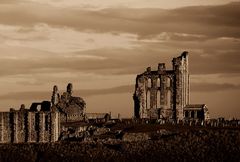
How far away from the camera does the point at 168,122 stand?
66.6 m

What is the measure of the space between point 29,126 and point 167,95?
1910 cm

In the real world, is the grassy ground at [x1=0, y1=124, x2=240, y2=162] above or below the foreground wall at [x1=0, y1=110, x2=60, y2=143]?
below

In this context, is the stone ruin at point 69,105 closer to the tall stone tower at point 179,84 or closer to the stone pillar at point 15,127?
the stone pillar at point 15,127

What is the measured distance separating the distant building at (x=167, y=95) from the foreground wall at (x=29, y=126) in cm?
1532

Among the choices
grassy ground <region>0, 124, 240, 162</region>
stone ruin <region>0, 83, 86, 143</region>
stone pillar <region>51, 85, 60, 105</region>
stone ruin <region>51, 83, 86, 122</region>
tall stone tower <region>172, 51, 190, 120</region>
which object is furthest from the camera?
tall stone tower <region>172, 51, 190, 120</region>

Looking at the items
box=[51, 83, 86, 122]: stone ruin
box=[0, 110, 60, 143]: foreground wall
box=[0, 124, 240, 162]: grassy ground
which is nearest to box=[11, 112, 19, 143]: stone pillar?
box=[0, 110, 60, 143]: foreground wall

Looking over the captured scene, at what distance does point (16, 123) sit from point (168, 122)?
14.7m

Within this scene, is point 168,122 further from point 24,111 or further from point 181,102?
point 24,111

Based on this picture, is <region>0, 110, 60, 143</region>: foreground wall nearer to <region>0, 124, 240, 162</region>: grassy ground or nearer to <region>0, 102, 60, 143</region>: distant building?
<region>0, 102, 60, 143</region>: distant building

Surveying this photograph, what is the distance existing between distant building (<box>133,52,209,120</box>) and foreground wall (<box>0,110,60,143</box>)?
15.3 meters

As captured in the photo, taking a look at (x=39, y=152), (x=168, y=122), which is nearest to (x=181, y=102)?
(x=168, y=122)

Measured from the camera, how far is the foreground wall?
2367 inches

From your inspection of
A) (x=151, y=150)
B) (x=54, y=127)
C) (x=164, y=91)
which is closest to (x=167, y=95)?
(x=164, y=91)

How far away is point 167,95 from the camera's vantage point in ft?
245
